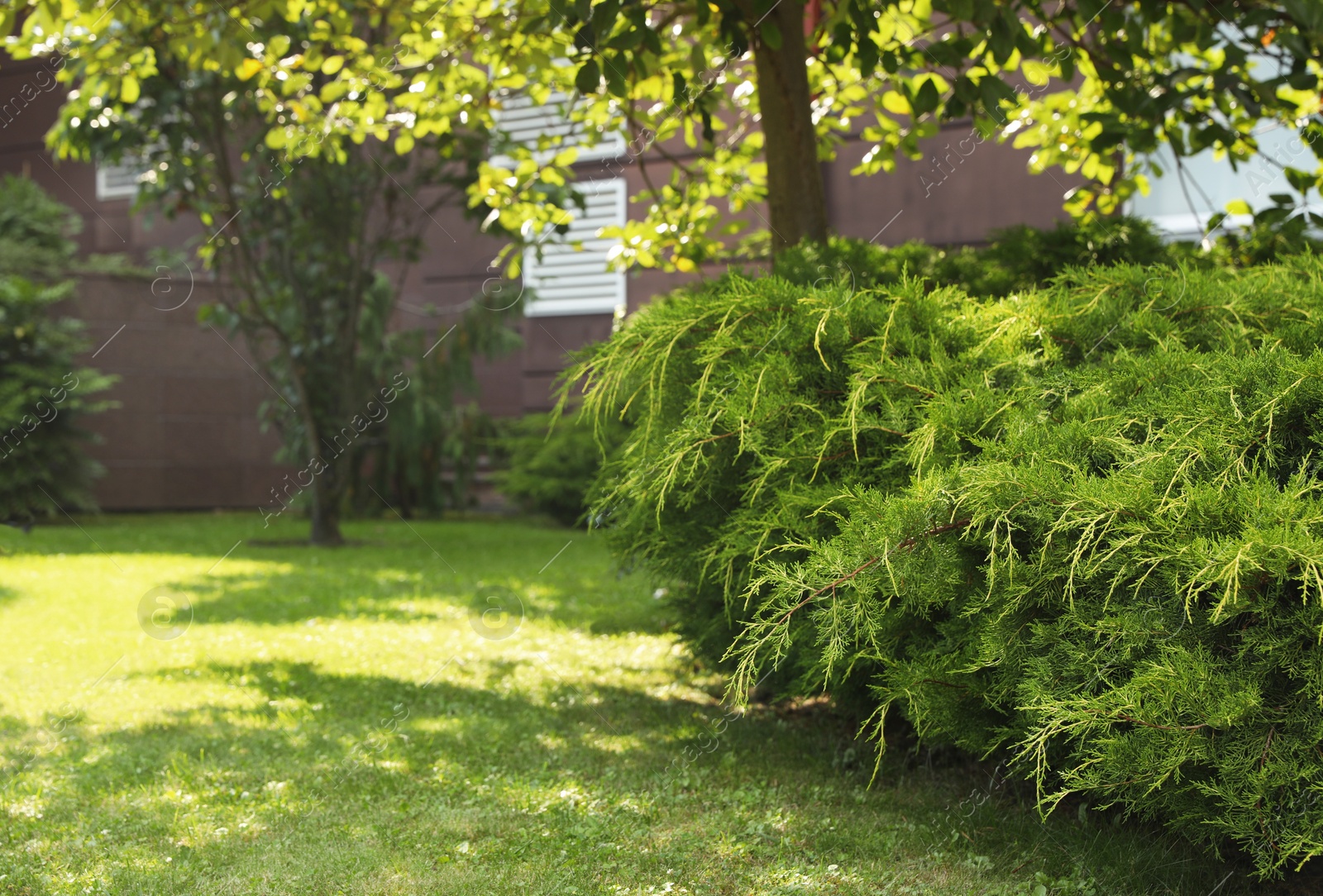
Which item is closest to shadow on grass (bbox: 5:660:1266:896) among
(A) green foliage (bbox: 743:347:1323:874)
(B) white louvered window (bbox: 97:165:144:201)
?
(A) green foliage (bbox: 743:347:1323:874)

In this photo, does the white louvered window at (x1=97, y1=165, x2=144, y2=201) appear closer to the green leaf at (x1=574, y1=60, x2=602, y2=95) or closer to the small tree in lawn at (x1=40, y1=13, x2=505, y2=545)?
the small tree in lawn at (x1=40, y1=13, x2=505, y2=545)

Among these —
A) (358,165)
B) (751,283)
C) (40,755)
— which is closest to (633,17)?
(751,283)

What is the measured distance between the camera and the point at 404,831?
11.8 ft

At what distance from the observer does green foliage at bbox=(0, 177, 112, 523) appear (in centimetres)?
1297

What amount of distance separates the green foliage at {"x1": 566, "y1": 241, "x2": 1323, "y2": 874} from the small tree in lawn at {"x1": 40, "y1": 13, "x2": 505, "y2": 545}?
767cm

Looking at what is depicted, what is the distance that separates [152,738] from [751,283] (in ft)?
10.8

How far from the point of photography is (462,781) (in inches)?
164

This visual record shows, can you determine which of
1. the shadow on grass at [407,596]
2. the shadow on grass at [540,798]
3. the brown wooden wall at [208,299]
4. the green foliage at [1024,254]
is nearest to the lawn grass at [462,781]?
the shadow on grass at [540,798]

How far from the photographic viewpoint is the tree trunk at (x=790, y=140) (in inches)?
231

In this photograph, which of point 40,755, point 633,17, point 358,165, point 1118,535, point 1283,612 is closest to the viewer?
point 1283,612

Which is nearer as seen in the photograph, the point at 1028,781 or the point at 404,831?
the point at 404,831

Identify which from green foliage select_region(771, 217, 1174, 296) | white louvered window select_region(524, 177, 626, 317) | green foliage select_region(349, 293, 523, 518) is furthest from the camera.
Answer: white louvered window select_region(524, 177, 626, 317)

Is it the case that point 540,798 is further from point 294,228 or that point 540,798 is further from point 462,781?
point 294,228

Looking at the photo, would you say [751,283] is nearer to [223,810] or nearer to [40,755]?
[223,810]
